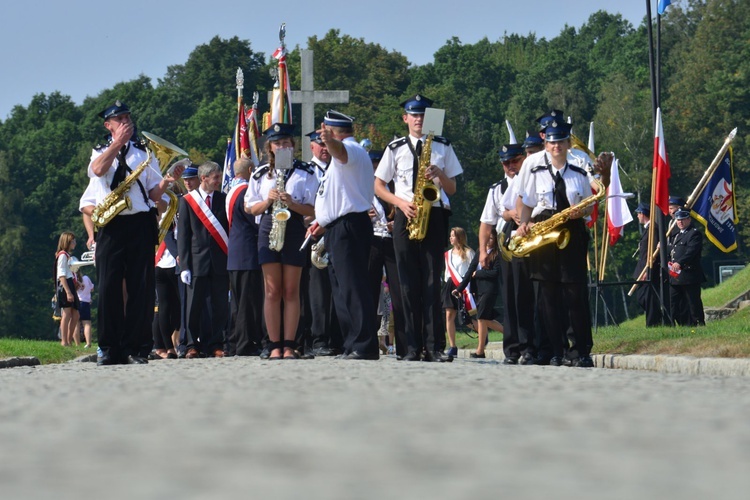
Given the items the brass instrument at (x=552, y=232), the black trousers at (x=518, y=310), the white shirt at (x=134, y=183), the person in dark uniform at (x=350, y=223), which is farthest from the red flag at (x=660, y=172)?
the white shirt at (x=134, y=183)

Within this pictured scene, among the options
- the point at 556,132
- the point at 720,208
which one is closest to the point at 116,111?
the point at 556,132

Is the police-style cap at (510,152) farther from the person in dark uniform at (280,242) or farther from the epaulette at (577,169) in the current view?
the person in dark uniform at (280,242)

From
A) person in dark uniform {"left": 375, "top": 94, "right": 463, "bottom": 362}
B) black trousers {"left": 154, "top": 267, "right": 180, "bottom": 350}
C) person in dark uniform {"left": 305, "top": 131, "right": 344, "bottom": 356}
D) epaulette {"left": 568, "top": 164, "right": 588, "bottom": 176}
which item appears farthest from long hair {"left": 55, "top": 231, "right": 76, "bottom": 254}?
epaulette {"left": 568, "top": 164, "right": 588, "bottom": 176}

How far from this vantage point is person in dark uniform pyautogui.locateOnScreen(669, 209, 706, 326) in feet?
70.1

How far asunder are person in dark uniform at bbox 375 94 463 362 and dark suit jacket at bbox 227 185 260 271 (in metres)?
2.23

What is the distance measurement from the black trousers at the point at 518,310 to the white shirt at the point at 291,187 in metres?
1.89

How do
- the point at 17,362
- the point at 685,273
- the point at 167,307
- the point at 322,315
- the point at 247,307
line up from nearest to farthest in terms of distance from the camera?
the point at 247,307
the point at 17,362
the point at 322,315
the point at 167,307
the point at 685,273

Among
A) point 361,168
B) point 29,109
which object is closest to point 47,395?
point 361,168

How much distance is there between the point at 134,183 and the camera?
12.5 meters

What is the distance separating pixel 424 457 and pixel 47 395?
3459 millimetres

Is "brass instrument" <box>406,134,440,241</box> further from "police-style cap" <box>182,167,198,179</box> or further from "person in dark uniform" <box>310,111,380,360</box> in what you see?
"police-style cap" <box>182,167,198,179</box>

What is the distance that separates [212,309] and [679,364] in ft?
19.9

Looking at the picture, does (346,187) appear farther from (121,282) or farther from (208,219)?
(208,219)

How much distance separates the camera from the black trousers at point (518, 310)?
13.9 metres
